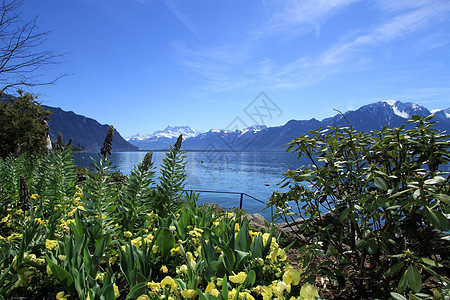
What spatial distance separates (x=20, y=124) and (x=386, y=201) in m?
20.6

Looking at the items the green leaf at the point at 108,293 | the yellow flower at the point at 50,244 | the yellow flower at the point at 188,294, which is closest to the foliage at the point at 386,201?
the yellow flower at the point at 188,294

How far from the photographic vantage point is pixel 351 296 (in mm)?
2459

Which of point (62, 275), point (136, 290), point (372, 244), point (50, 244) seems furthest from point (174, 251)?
point (372, 244)

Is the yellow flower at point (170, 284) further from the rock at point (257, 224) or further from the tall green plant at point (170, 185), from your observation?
the tall green plant at point (170, 185)

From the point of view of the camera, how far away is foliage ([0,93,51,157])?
16.3 meters

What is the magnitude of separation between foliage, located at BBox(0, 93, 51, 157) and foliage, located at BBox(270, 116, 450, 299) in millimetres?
17711

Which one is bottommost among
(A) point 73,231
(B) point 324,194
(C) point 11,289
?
(C) point 11,289

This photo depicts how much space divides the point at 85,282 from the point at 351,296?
2.33 meters

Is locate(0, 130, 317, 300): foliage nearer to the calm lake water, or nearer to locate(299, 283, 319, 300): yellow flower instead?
locate(299, 283, 319, 300): yellow flower

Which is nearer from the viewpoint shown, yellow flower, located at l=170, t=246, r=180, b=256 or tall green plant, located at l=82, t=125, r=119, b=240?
yellow flower, located at l=170, t=246, r=180, b=256

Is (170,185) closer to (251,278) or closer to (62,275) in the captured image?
(62,275)

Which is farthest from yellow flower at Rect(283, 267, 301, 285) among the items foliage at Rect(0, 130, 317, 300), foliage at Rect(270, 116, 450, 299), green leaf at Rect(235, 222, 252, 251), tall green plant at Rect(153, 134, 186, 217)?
tall green plant at Rect(153, 134, 186, 217)

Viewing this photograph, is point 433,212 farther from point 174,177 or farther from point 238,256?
point 174,177

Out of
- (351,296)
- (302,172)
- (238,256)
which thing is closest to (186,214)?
(238,256)
